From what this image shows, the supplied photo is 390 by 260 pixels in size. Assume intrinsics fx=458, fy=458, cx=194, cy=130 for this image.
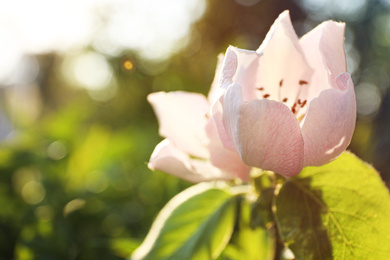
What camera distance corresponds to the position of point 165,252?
0.48 metres

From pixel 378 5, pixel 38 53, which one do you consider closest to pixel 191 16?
pixel 378 5

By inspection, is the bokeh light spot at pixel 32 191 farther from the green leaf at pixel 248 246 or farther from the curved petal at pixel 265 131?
the curved petal at pixel 265 131

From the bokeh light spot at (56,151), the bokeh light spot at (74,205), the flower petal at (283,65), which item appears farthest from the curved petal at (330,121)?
the bokeh light spot at (56,151)

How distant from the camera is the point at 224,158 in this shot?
1.46 ft

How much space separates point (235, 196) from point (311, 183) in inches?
3.9

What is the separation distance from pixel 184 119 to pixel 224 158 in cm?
8

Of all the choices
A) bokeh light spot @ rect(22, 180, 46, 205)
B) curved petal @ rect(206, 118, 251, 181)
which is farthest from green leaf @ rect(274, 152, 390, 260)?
bokeh light spot @ rect(22, 180, 46, 205)

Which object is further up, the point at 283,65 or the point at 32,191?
the point at 283,65

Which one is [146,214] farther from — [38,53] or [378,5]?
[38,53]

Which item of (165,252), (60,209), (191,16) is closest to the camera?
(165,252)

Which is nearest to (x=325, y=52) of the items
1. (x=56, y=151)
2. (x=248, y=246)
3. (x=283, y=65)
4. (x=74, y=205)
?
(x=283, y=65)

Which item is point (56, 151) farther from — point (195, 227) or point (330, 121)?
point (330, 121)

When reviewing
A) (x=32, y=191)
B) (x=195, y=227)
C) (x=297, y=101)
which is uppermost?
(x=297, y=101)

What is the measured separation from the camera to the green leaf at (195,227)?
1.58 feet
